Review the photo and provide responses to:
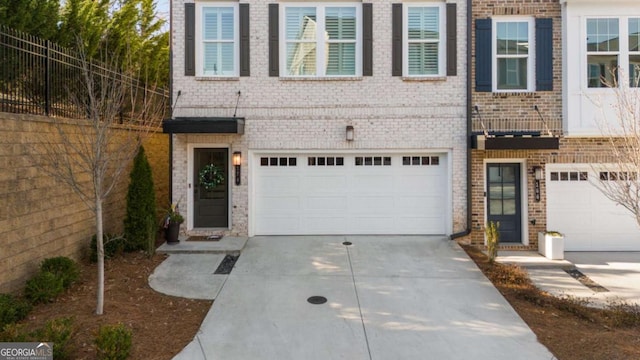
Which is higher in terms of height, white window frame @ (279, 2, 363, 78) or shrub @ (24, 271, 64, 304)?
white window frame @ (279, 2, 363, 78)

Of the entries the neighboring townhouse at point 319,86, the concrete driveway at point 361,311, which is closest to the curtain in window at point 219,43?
the neighboring townhouse at point 319,86

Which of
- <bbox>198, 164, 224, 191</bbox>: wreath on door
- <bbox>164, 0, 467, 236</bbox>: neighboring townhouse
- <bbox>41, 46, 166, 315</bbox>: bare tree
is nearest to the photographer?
<bbox>41, 46, 166, 315</bbox>: bare tree

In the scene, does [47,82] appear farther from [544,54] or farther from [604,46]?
[604,46]

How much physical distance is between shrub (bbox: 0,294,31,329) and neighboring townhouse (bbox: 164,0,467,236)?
462 cm

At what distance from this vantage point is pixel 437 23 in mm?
10312

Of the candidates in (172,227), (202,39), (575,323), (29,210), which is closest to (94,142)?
(29,210)

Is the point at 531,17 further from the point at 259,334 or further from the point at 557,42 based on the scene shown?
the point at 259,334

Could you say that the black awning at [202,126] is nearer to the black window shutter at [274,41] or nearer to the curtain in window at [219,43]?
the curtain in window at [219,43]

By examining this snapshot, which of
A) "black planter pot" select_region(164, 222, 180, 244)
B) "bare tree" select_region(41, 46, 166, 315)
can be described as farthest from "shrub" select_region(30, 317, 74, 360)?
"black planter pot" select_region(164, 222, 180, 244)

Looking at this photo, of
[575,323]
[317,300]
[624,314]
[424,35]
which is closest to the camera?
[575,323]

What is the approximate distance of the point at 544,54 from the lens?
33.0 feet

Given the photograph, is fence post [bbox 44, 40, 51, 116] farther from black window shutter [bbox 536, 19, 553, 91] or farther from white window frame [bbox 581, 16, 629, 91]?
white window frame [bbox 581, 16, 629, 91]

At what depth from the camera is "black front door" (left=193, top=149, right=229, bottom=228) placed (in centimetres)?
1052

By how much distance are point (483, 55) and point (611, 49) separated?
9.47ft
